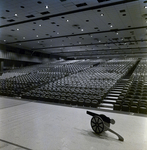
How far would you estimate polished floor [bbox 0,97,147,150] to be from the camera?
2.67m

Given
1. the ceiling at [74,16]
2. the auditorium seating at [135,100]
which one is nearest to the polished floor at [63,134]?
the auditorium seating at [135,100]

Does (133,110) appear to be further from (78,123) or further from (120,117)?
(78,123)

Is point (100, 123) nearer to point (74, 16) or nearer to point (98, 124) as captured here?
point (98, 124)

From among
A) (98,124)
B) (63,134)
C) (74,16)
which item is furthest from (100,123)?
(74,16)

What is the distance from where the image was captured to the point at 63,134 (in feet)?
10.3

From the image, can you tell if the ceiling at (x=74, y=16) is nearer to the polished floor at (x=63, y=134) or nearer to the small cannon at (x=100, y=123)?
the polished floor at (x=63, y=134)

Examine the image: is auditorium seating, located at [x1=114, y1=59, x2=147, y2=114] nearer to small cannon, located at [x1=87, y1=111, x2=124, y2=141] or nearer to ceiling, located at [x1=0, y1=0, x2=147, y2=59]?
small cannon, located at [x1=87, y1=111, x2=124, y2=141]

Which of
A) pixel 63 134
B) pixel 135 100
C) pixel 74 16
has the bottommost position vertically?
pixel 63 134

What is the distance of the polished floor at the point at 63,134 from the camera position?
8.76ft

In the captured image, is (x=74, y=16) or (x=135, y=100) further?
(x=74, y=16)

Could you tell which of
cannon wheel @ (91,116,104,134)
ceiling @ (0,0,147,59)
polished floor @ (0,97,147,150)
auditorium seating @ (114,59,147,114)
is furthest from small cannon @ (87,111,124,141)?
ceiling @ (0,0,147,59)

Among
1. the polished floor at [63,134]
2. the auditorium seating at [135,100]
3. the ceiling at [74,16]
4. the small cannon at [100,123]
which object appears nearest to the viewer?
Result: the polished floor at [63,134]

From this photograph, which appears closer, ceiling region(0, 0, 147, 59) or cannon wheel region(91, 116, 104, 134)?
cannon wheel region(91, 116, 104, 134)

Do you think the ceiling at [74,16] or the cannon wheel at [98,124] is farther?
the ceiling at [74,16]
